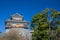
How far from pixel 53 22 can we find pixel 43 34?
7.86 feet

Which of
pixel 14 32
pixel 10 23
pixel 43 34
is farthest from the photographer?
pixel 10 23

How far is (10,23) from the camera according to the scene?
4816cm

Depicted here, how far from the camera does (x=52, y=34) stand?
30.8 meters

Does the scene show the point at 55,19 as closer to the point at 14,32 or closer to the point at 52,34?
the point at 52,34

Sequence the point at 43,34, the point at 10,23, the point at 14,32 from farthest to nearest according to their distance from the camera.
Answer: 1. the point at 10,23
2. the point at 43,34
3. the point at 14,32

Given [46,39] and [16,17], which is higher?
[16,17]

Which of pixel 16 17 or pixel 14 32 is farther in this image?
pixel 16 17

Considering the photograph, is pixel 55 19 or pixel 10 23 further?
pixel 10 23

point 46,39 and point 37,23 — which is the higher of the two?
point 37,23

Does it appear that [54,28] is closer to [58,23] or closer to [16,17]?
[58,23]

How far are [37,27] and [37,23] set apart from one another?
101 cm

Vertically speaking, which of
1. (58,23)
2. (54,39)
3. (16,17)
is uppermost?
(16,17)

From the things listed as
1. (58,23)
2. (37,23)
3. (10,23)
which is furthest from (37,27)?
(10,23)

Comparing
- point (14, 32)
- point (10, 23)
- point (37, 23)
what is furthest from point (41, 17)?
point (10, 23)
